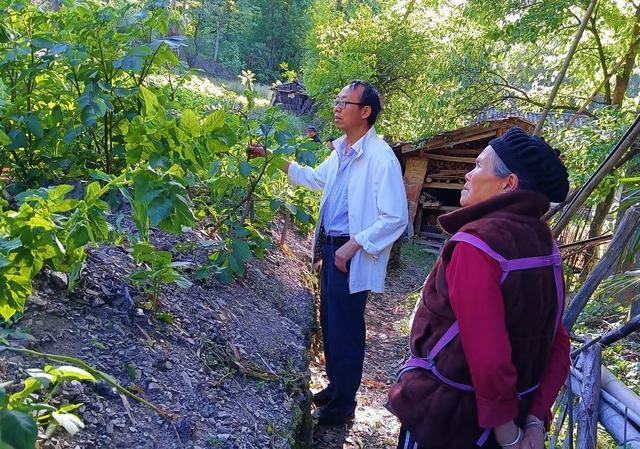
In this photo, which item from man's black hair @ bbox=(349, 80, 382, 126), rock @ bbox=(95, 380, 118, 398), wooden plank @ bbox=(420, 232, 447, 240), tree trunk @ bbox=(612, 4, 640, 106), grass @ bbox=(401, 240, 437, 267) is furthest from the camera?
wooden plank @ bbox=(420, 232, 447, 240)

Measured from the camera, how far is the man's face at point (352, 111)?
11.1ft

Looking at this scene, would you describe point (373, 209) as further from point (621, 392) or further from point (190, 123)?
point (621, 392)

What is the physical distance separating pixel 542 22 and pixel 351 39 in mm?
8198

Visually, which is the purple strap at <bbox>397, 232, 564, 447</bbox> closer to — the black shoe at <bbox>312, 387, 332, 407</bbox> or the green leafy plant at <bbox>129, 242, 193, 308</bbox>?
the green leafy plant at <bbox>129, 242, 193, 308</bbox>

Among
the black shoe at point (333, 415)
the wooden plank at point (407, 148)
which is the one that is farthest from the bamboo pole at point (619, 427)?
the wooden plank at point (407, 148)

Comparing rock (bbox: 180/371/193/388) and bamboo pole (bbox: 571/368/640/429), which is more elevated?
bamboo pole (bbox: 571/368/640/429)

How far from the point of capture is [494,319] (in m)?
1.63

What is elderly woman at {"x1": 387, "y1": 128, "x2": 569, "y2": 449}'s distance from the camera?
165cm

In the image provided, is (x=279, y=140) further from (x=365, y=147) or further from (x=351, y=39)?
(x=351, y=39)

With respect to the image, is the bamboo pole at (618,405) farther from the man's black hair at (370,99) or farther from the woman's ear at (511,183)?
the man's black hair at (370,99)

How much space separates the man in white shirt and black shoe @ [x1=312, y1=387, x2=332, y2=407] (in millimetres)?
150

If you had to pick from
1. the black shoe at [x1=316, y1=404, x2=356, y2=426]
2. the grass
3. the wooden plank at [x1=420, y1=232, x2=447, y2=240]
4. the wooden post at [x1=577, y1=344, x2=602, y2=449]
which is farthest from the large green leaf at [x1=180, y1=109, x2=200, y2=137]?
the wooden plank at [x1=420, y1=232, x2=447, y2=240]

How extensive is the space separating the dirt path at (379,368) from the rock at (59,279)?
183cm

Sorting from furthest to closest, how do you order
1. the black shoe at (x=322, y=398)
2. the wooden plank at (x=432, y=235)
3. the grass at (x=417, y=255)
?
the wooden plank at (x=432, y=235) → the grass at (x=417, y=255) → the black shoe at (x=322, y=398)
